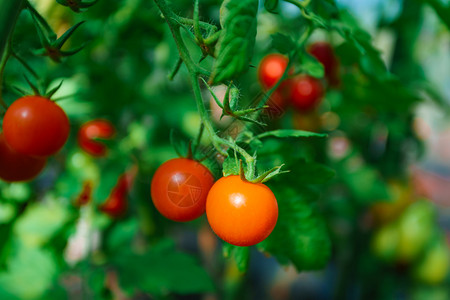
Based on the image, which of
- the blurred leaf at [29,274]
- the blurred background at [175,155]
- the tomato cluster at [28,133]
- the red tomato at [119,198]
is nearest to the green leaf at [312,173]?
the blurred background at [175,155]

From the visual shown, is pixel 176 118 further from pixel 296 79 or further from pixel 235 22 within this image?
pixel 235 22

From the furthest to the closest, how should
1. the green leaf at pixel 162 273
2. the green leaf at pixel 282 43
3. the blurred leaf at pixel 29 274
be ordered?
the blurred leaf at pixel 29 274, the green leaf at pixel 162 273, the green leaf at pixel 282 43

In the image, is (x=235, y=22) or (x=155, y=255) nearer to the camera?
(x=235, y=22)

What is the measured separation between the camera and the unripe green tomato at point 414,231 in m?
1.03

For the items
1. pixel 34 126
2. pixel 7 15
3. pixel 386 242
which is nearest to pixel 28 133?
pixel 34 126

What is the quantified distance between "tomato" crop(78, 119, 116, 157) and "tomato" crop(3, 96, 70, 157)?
389 millimetres

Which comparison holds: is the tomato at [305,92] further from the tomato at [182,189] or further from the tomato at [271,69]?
the tomato at [182,189]

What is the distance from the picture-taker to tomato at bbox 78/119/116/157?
2.58ft

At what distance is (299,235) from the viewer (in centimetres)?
45

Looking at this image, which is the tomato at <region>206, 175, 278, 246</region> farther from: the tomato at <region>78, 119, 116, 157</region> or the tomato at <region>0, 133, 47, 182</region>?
the tomato at <region>78, 119, 116, 157</region>

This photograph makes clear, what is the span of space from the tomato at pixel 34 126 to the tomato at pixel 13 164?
41 mm

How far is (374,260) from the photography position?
3.52ft

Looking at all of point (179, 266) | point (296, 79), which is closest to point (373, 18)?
point (296, 79)

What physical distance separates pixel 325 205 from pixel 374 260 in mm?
184
